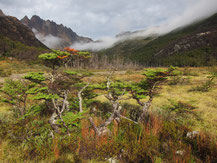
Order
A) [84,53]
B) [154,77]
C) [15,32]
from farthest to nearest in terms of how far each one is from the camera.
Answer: [15,32], [84,53], [154,77]

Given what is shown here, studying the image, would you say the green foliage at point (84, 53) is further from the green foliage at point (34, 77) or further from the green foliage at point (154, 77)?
the green foliage at point (154, 77)

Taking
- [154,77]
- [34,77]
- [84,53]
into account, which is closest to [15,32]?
[34,77]

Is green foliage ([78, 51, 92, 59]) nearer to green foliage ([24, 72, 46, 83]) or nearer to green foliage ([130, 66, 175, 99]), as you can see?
green foliage ([24, 72, 46, 83])

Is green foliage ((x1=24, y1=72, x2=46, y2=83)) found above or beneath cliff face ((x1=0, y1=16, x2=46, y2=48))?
beneath

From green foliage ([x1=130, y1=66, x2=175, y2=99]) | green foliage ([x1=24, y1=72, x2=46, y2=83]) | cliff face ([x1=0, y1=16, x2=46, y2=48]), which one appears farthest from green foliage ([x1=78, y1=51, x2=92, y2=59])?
cliff face ([x1=0, y1=16, x2=46, y2=48])

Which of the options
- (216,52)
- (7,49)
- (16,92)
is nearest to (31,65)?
(7,49)

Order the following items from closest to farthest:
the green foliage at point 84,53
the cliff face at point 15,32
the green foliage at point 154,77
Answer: the green foliage at point 154,77
the green foliage at point 84,53
the cliff face at point 15,32

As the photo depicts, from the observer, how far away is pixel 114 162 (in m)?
2.69

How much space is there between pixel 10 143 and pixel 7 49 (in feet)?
224

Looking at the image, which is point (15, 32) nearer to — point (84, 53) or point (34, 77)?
point (34, 77)

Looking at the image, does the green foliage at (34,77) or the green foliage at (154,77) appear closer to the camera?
the green foliage at (154,77)

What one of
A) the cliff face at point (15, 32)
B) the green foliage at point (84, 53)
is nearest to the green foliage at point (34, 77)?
the green foliage at point (84, 53)

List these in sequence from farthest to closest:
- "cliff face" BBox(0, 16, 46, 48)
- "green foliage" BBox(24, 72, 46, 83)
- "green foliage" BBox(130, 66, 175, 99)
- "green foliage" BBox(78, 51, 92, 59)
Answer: "cliff face" BBox(0, 16, 46, 48)
"green foliage" BBox(78, 51, 92, 59)
"green foliage" BBox(24, 72, 46, 83)
"green foliage" BBox(130, 66, 175, 99)

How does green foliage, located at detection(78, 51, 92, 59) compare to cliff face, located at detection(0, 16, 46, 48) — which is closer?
green foliage, located at detection(78, 51, 92, 59)
